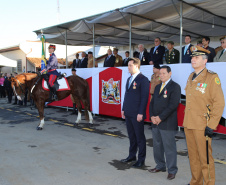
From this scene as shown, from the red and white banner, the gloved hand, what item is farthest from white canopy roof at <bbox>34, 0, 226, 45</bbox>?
the gloved hand

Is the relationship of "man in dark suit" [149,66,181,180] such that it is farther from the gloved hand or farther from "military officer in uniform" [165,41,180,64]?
"military officer in uniform" [165,41,180,64]

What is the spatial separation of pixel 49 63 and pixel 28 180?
522 centimetres

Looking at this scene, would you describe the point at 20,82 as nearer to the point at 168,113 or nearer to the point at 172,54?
the point at 172,54

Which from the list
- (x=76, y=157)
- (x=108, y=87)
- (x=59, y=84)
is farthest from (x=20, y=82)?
(x=76, y=157)

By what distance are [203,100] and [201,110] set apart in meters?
0.14

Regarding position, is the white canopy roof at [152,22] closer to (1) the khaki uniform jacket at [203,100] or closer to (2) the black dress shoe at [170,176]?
(1) the khaki uniform jacket at [203,100]

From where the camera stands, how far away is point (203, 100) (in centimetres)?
313

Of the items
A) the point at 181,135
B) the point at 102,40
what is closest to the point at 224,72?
the point at 181,135

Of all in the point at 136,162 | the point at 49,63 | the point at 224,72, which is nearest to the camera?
the point at 136,162

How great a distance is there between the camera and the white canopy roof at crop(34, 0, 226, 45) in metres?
7.85

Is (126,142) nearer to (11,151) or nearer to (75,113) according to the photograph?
(11,151)

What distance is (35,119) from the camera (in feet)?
31.9

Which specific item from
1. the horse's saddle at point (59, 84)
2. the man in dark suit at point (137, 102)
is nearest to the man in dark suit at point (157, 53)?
the horse's saddle at point (59, 84)

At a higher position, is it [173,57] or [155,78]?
[173,57]
